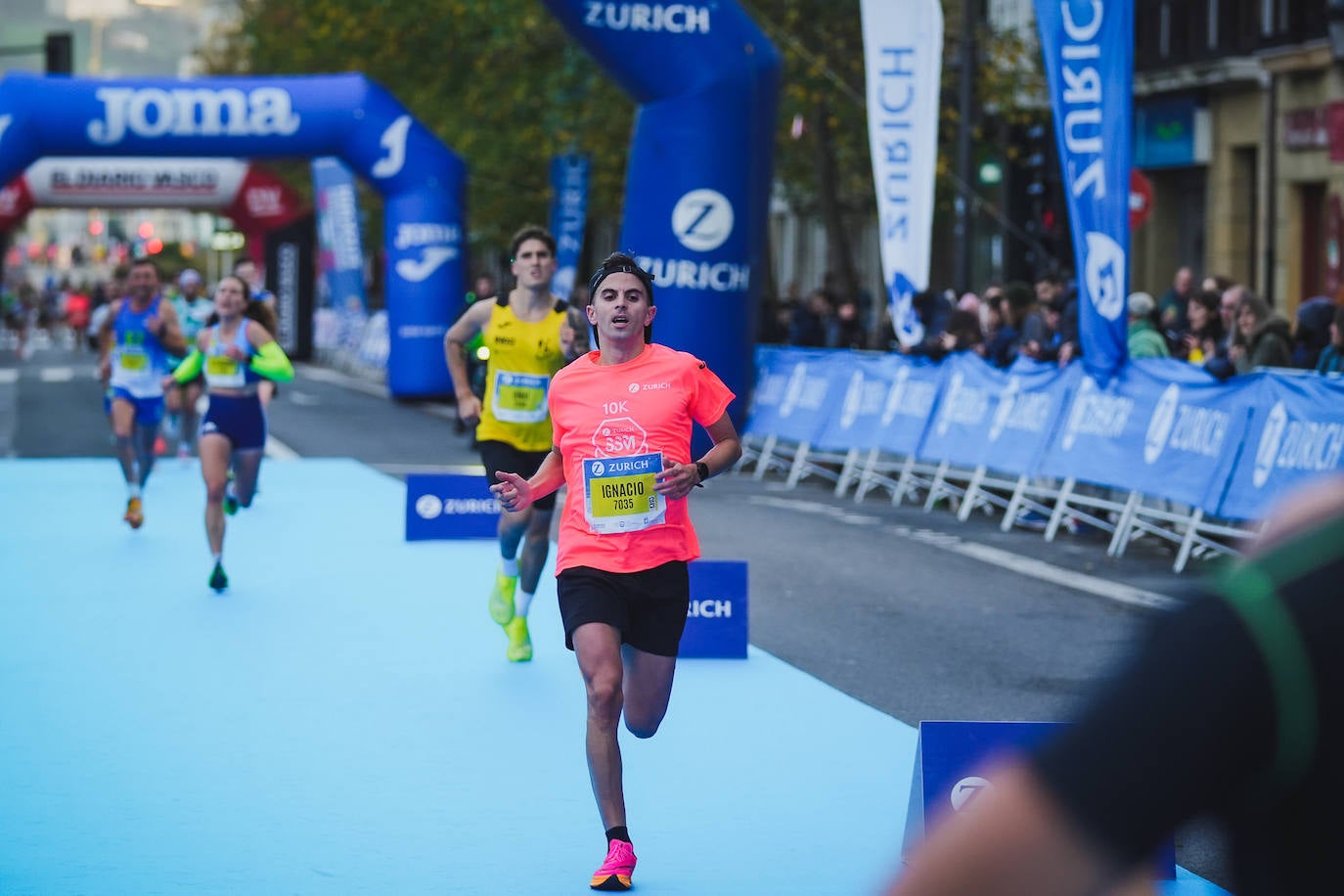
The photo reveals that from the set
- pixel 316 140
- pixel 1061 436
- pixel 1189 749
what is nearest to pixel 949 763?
pixel 1189 749

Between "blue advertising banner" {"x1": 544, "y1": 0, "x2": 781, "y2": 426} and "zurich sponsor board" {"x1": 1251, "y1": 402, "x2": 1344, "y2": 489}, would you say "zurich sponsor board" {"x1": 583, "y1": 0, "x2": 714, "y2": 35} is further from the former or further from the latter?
"zurich sponsor board" {"x1": 1251, "y1": 402, "x2": 1344, "y2": 489}

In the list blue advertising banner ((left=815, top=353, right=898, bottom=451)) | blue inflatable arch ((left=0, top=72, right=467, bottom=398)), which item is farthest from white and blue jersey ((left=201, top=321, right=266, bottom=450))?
blue inflatable arch ((left=0, top=72, right=467, bottom=398))

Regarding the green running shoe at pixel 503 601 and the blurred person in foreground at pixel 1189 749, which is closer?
the blurred person in foreground at pixel 1189 749

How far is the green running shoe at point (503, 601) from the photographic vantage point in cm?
945

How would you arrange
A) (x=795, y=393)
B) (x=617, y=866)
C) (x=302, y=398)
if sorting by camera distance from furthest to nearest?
(x=302, y=398), (x=795, y=393), (x=617, y=866)

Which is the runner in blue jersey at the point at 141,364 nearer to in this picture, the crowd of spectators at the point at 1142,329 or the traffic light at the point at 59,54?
the crowd of spectators at the point at 1142,329

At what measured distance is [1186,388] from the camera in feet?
44.7

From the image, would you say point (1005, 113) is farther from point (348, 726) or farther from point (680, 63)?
point (348, 726)

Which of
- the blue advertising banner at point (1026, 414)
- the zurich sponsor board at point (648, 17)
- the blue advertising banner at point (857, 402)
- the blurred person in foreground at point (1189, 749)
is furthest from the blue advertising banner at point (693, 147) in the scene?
the blurred person in foreground at point (1189, 749)

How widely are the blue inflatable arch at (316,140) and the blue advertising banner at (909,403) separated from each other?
12.8m

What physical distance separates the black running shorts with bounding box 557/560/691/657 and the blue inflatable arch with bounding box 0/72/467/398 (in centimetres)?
2205

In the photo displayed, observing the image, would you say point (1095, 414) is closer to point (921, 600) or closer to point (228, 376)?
point (921, 600)

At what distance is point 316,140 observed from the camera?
2905 centimetres

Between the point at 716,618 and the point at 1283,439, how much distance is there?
13.5 ft
